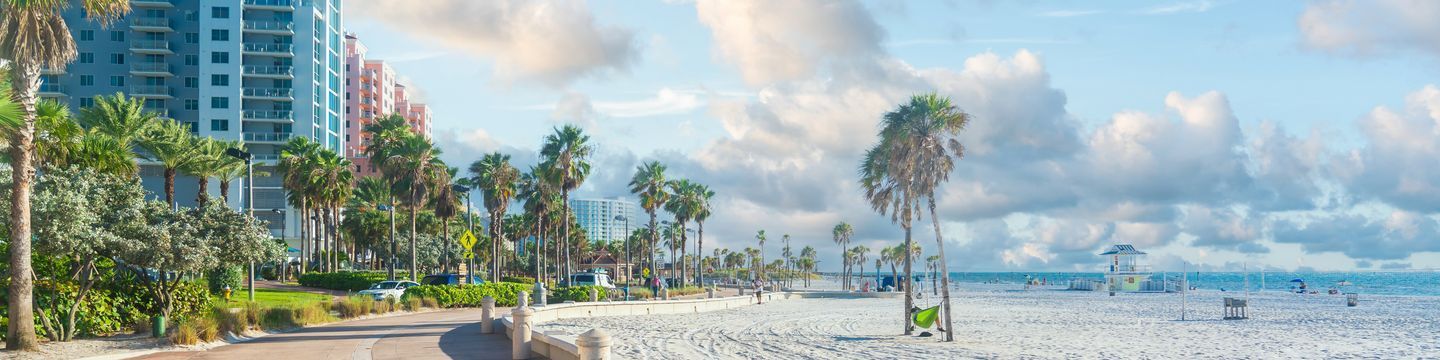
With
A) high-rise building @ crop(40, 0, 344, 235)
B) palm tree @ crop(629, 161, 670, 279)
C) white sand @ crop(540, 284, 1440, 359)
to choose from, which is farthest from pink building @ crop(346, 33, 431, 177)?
white sand @ crop(540, 284, 1440, 359)

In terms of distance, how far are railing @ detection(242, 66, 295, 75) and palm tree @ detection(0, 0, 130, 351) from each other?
10012 centimetres

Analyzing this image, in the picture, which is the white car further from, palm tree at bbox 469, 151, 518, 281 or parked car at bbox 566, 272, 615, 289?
palm tree at bbox 469, 151, 518, 281

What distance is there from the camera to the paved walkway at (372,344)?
850 inches

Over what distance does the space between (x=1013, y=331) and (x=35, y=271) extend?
29410 millimetres

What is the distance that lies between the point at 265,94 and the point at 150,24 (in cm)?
1342

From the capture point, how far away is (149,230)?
969 inches

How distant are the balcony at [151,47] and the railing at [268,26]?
8111 mm

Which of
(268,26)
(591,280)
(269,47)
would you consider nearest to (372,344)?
(591,280)

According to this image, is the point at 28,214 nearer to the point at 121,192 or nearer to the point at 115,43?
the point at 121,192

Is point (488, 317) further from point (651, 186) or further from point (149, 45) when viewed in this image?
point (149, 45)

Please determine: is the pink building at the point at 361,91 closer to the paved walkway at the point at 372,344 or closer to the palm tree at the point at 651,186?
the palm tree at the point at 651,186

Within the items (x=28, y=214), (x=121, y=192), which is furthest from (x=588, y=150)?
(x=28, y=214)

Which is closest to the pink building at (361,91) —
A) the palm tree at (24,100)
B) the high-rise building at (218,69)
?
the high-rise building at (218,69)

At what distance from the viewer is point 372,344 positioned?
24.3m
